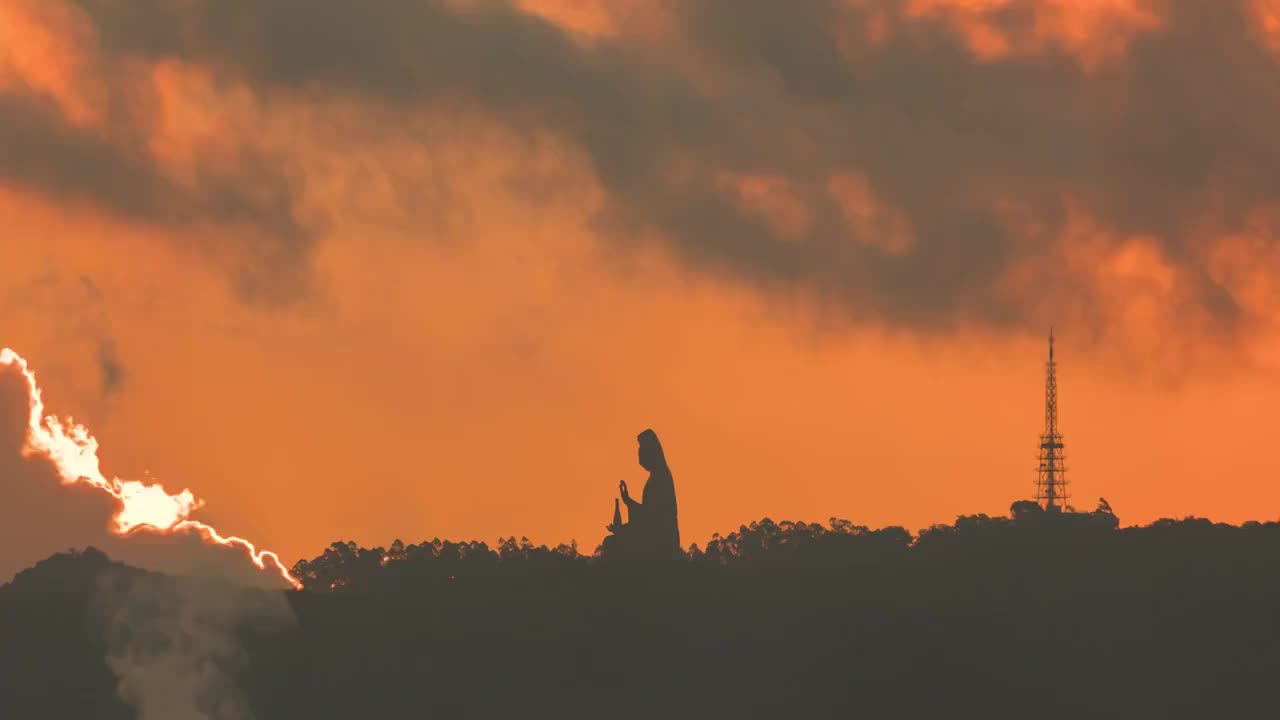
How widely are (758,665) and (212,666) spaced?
1856 cm

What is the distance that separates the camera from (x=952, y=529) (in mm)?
173750

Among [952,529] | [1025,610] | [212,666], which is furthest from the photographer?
[952,529]

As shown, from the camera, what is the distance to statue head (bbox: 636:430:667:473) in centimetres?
14850

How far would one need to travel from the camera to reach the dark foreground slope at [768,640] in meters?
151

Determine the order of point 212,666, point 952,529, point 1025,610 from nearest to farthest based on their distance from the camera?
point 212,666
point 1025,610
point 952,529

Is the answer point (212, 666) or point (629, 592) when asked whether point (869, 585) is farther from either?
point (212, 666)

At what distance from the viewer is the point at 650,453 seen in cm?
14875

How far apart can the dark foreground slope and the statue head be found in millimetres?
6866

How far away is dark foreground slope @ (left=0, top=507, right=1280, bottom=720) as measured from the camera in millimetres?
150625

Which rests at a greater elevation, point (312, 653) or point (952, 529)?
point (952, 529)

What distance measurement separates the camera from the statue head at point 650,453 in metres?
148

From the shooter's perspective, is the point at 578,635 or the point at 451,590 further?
the point at 451,590

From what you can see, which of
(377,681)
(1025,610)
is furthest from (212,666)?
(1025,610)

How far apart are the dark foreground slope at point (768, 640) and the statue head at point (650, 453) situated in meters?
6.87
